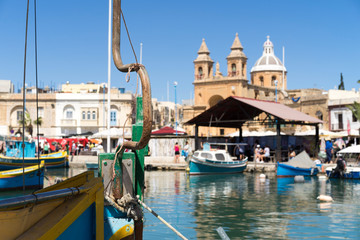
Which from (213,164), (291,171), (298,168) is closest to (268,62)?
(213,164)

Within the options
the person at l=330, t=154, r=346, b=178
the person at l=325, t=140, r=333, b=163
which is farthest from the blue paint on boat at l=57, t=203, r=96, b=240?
the person at l=325, t=140, r=333, b=163

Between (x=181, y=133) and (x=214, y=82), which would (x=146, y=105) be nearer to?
(x=181, y=133)

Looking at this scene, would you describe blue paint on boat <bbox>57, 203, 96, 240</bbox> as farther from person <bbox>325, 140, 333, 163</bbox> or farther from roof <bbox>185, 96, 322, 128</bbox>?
person <bbox>325, 140, 333, 163</bbox>

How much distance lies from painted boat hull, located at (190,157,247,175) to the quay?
3.59ft

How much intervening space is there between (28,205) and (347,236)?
31.6 feet

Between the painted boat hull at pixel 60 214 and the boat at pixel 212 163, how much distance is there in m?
23.1

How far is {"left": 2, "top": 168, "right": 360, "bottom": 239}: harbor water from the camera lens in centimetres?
1211

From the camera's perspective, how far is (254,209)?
630 inches

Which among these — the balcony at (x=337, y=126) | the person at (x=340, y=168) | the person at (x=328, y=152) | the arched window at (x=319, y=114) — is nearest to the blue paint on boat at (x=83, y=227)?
the person at (x=340, y=168)

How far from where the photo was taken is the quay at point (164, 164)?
31844 millimetres

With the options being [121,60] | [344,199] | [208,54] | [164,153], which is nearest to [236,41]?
[208,54]

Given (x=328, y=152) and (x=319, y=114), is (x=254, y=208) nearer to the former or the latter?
(x=328, y=152)

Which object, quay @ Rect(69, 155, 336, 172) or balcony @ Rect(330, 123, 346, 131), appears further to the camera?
balcony @ Rect(330, 123, 346, 131)

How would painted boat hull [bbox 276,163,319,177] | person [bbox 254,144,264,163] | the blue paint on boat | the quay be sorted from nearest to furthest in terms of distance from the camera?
the blue paint on boat
painted boat hull [bbox 276,163,319,177]
the quay
person [bbox 254,144,264,163]
